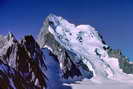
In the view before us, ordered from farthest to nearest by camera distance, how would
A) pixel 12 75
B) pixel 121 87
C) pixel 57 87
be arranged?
pixel 121 87
pixel 57 87
pixel 12 75

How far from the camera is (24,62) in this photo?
9956cm

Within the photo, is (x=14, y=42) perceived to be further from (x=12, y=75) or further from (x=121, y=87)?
(x=121, y=87)

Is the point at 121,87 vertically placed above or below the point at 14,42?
below

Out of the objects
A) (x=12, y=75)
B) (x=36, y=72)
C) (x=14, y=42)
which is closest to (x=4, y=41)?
(x=14, y=42)

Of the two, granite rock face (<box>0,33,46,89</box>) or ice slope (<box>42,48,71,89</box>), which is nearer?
granite rock face (<box>0,33,46,89</box>)

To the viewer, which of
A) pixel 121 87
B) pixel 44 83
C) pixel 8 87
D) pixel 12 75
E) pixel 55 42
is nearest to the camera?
pixel 8 87

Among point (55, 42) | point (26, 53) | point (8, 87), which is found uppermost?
point (55, 42)

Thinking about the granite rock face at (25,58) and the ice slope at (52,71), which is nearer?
the granite rock face at (25,58)

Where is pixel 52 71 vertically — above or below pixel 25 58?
below

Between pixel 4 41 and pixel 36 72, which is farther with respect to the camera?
pixel 4 41

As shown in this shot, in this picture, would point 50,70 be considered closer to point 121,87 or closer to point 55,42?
point 121,87

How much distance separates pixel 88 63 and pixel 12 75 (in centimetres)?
12788

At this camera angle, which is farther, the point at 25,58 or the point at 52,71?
the point at 52,71

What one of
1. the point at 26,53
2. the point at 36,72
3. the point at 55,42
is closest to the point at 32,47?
the point at 26,53
